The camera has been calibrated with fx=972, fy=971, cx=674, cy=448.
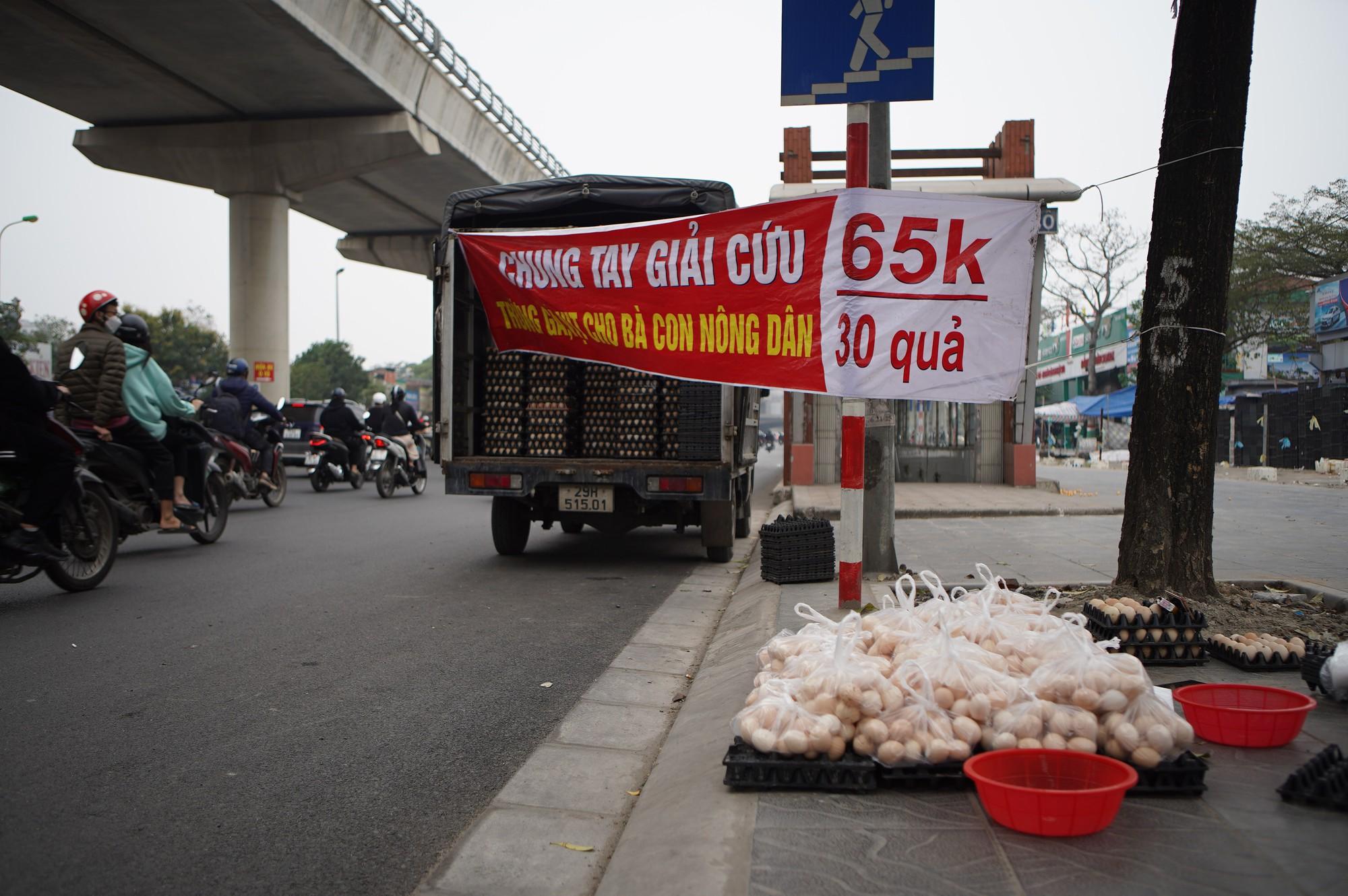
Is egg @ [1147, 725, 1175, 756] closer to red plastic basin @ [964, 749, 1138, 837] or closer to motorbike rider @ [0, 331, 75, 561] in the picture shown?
red plastic basin @ [964, 749, 1138, 837]

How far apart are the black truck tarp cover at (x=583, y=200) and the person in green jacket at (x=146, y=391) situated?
2676mm

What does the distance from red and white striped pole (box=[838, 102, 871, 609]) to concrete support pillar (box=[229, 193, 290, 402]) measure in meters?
27.4

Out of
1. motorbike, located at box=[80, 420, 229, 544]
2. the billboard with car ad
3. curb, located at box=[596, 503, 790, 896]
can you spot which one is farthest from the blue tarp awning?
curb, located at box=[596, 503, 790, 896]

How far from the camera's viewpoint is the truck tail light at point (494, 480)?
8336 mm

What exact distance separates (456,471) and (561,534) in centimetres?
320

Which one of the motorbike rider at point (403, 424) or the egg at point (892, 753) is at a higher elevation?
the motorbike rider at point (403, 424)

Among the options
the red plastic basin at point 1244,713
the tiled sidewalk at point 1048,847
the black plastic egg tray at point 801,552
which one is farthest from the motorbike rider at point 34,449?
the red plastic basin at point 1244,713

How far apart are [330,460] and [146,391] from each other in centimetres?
974

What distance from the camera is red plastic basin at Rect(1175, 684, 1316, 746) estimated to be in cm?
310

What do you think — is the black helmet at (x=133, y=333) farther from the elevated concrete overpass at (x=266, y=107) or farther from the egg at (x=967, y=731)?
the elevated concrete overpass at (x=266, y=107)

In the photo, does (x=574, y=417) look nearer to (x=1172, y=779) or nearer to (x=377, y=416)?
(x=1172, y=779)

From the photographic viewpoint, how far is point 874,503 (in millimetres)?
6738

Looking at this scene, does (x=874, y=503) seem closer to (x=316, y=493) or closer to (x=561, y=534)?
(x=561, y=534)

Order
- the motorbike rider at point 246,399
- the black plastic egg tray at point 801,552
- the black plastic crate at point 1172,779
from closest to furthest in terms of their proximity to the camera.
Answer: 1. the black plastic crate at point 1172,779
2. the black plastic egg tray at point 801,552
3. the motorbike rider at point 246,399
